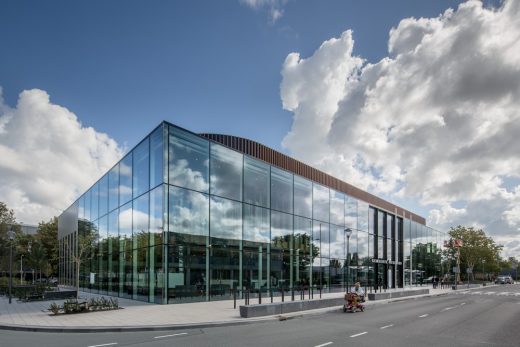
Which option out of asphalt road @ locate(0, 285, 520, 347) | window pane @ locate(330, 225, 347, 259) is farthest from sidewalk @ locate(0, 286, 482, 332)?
window pane @ locate(330, 225, 347, 259)

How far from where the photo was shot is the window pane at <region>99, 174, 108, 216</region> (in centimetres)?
3930

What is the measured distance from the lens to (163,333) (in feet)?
51.0

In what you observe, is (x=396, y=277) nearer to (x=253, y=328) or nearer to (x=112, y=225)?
(x=112, y=225)

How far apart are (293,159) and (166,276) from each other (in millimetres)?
34187

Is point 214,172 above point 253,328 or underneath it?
above

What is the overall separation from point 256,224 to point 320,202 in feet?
36.9

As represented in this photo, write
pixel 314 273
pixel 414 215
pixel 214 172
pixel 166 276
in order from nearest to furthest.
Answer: pixel 166 276 → pixel 214 172 → pixel 314 273 → pixel 414 215

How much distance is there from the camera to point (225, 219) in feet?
103

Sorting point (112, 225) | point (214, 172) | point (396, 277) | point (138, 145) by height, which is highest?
point (138, 145)

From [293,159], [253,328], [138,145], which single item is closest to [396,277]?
[293,159]

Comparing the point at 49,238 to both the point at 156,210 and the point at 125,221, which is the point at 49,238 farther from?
the point at 156,210

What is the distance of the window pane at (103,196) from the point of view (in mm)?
39297

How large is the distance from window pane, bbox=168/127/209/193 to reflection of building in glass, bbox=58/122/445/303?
7cm

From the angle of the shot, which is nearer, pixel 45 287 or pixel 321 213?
pixel 45 287
